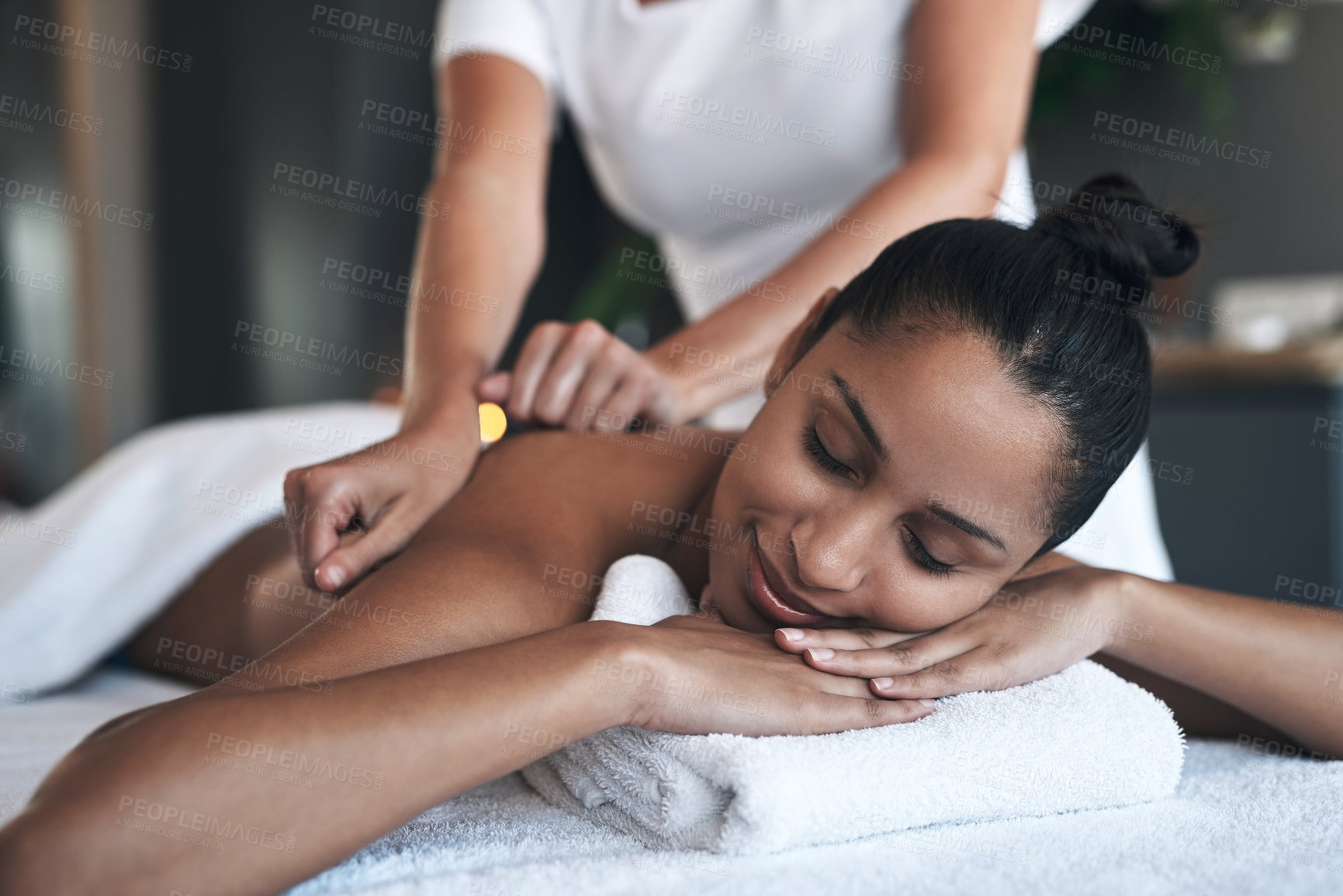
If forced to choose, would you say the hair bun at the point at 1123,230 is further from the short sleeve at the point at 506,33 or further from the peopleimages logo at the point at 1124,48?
the peopleimages logo at the point at 1124,48

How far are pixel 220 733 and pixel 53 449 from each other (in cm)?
407

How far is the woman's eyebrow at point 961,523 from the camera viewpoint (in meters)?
0.87

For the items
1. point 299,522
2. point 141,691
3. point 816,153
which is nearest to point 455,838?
point 299,522

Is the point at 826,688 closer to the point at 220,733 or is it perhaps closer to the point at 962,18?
the point at 220,733

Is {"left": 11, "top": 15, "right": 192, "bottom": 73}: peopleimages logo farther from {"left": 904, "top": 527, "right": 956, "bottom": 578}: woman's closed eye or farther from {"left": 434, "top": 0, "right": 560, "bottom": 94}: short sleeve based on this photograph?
{"left": 904, "top": 527, "right": 956, "bottom": 578}: woman's closed eye

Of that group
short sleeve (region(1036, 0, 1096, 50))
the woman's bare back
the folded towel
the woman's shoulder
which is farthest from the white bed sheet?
short sleeve (region(1036, 0, 1096, 50))

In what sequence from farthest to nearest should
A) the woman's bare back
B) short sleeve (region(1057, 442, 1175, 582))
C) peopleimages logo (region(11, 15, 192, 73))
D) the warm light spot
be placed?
peopleimages logo (region(11, 15, 192, 73)) → short sleeve (region(1057, 442, 1175, 582)) → the warm light spot → the woman's bare back

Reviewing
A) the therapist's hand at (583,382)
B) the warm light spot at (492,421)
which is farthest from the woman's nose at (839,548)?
the warm light spot at (492,421)

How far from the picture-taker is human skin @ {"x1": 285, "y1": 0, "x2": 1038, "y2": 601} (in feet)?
3.41

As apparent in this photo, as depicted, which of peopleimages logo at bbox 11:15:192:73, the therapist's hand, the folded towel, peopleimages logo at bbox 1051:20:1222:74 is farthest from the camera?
peopleimages logo at bbox 11:15:192:73

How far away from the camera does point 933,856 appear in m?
0.75

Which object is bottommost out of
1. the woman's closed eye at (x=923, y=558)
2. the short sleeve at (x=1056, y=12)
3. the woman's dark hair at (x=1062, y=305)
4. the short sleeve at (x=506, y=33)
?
the woman's closed eye at (x=923, y=558)

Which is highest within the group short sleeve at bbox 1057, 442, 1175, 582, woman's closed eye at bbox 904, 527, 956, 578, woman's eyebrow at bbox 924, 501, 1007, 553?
woman's eyebrow at bbox 924, 501, 1007, 553

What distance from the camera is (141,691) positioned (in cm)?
146
